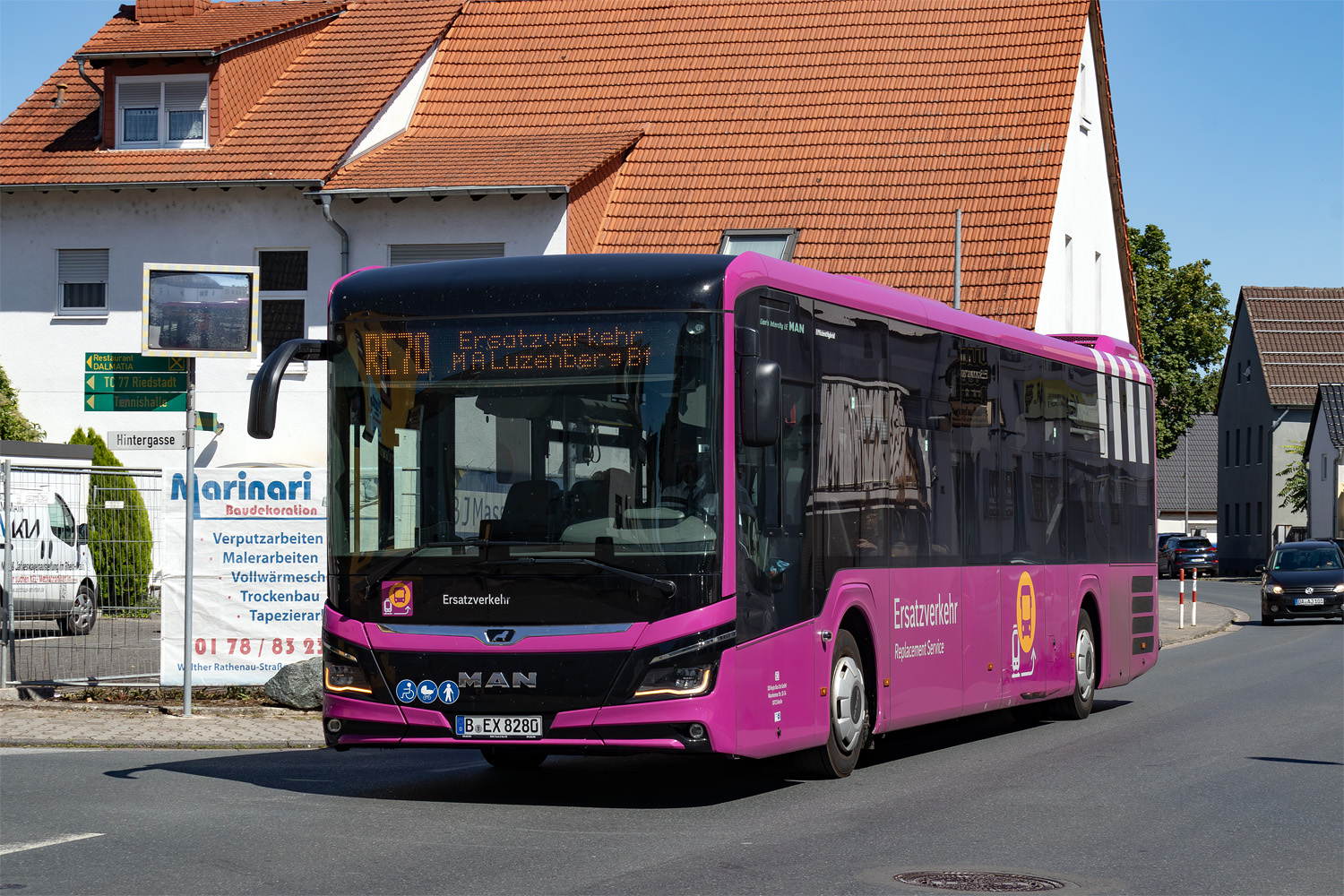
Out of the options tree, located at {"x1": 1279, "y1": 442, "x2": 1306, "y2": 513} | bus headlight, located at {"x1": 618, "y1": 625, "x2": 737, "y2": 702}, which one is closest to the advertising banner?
bus headlight, located at {"x1": 618, "y1": 625, "x2": 737, "y2": 702}

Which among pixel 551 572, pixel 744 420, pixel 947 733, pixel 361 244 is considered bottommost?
pixel 947 733

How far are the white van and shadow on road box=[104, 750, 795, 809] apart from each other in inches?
164

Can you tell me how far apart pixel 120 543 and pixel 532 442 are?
818cm

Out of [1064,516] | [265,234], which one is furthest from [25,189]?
[1064,516]

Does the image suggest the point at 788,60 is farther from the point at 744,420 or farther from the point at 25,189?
the point at 744,420

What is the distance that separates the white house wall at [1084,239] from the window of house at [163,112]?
15121 mm

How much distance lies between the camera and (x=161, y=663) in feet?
53.7

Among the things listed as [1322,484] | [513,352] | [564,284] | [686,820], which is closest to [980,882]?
[686,820]

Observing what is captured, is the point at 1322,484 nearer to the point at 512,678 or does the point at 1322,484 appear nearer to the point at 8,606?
the point at 8,606

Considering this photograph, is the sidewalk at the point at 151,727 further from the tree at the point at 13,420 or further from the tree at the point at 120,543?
the tree at the point at 13,420

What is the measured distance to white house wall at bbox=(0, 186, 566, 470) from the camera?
3056 cm

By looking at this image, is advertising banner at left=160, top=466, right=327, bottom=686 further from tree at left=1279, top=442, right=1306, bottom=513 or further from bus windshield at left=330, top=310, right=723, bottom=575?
tree at left=1279, top=442, right=1306, bottom=513

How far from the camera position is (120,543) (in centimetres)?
1678

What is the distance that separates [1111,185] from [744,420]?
3159 cm
